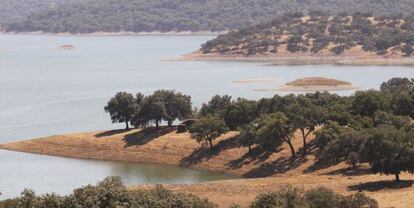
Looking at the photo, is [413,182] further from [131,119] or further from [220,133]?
[131,119]

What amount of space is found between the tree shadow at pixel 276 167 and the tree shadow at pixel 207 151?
648 centimetres

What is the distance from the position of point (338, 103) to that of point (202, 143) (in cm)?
1520

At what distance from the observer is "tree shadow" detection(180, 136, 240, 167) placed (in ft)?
297

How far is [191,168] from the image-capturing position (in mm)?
88875

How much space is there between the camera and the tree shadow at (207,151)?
90375mm

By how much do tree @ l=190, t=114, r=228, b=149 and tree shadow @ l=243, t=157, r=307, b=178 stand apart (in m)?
8.41

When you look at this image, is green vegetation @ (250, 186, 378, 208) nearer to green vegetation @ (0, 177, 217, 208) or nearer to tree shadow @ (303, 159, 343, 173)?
green vegetation @ (0, 177, 217, 208)

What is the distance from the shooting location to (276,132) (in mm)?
83125

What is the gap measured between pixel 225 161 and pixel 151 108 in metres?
16.8

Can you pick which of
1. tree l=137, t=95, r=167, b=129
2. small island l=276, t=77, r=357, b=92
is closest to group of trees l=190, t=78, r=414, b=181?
tree l=137, t=95, r=167, b=129

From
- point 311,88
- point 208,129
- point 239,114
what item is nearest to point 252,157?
point 208,129

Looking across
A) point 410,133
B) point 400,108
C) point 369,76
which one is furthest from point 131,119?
point 369,76

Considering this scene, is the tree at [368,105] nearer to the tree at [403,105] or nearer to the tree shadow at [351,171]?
the tree at [403,105]

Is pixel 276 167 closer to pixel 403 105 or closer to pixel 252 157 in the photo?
pixel 252 157
